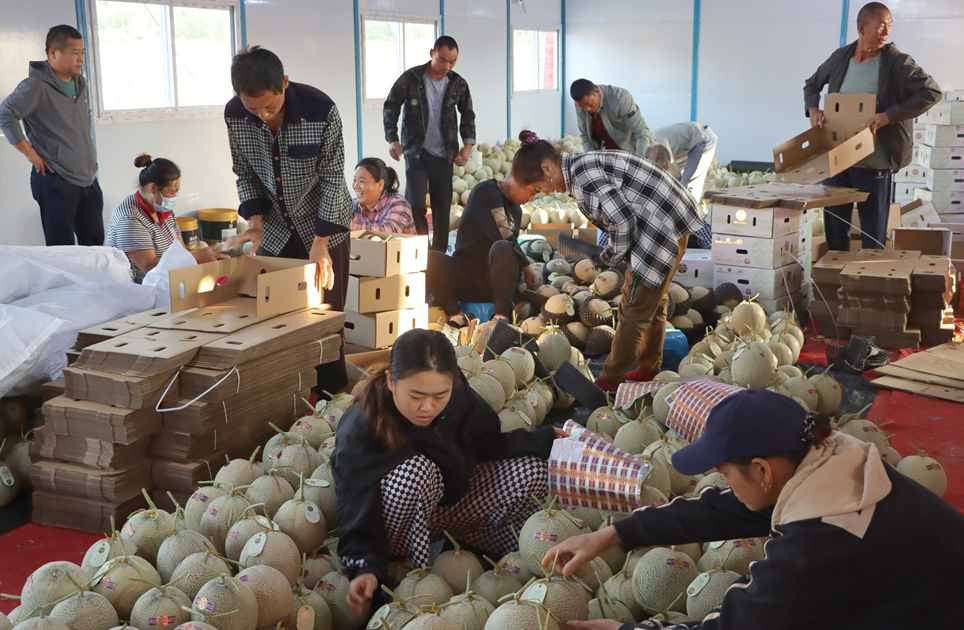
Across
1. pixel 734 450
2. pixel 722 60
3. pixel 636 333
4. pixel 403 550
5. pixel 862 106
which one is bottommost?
pixel 403 550

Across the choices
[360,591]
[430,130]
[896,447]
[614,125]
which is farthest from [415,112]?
[360,591]

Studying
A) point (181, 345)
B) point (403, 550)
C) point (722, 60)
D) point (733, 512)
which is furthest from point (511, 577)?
point (722, 60)

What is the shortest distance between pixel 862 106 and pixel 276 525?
447 cm

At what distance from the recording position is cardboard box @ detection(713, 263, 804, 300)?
5250 millimetres

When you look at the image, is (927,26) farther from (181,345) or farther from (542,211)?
(181,345)

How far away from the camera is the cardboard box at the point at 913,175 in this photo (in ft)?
27.6

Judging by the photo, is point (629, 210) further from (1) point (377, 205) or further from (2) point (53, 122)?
(2) point (53, 122)

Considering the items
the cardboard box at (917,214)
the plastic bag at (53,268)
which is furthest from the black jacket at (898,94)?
the plastic bag at (53,268)

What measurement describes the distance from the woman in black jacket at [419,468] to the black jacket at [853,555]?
935 mm

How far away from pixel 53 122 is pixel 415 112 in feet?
7.81

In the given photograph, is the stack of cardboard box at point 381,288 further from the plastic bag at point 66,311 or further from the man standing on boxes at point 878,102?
the man standing on boxes at point 878,102

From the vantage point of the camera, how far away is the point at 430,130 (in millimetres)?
6516

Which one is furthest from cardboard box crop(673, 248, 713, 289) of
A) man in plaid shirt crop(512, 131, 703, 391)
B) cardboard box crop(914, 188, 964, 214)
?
cardboard box crop(914, 188, 964, 214)

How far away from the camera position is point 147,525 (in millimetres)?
2336
